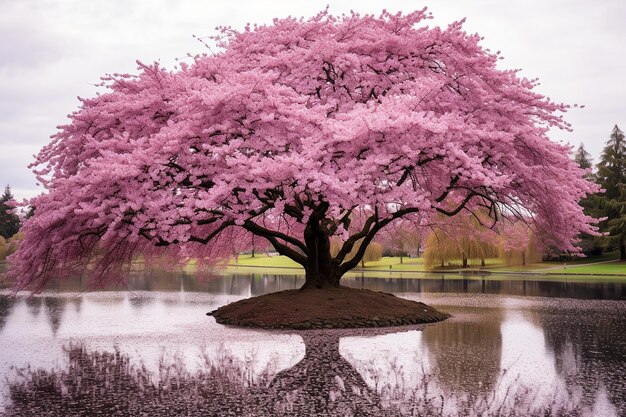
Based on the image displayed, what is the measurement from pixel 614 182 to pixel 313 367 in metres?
73.4

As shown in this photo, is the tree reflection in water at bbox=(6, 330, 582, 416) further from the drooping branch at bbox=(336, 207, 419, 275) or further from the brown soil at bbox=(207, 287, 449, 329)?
the drooping branch at bbox=(336, 207, 419, 275)

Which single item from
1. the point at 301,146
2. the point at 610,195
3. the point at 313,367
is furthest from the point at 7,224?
the point at 313,367

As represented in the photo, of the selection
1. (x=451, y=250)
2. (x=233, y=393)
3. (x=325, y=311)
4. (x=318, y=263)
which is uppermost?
(x=451, y=250)

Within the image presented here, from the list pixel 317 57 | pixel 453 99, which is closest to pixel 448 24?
pixel 453 99

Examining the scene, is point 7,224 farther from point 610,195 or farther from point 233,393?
point 233,393

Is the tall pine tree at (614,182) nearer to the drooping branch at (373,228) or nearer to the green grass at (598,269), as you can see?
the green grass at (598,269)

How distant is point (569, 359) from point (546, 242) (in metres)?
12.0

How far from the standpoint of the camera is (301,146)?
71.5 ft

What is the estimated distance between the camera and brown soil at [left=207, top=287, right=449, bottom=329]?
882 inches

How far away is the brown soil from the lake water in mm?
1095

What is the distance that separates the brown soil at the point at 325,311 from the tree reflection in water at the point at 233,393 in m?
7.04

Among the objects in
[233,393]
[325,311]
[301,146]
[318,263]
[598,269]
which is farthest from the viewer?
[598,269]

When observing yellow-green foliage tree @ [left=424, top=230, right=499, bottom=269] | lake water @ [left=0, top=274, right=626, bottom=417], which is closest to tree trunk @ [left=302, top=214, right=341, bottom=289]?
lake water @ [left=0, top=274, right=626, bottom=417]

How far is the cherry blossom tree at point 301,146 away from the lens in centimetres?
2031
